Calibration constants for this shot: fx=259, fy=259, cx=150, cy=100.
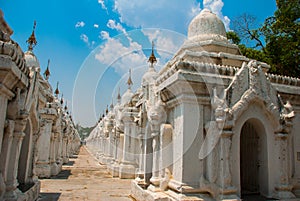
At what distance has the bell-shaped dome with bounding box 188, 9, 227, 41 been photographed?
9675 millimetres

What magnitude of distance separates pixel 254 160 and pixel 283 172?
1.22m

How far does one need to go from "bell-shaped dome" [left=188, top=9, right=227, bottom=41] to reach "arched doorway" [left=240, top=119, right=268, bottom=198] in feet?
11.4

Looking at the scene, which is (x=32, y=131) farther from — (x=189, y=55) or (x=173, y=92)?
(x=189, y=55)

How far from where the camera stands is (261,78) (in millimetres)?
7352

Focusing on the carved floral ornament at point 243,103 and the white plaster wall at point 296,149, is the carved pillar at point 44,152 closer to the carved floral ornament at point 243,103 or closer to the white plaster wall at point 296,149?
the carved floral ornament at point 243,103

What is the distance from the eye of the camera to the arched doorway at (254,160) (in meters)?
7.43

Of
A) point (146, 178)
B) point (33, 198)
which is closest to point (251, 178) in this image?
point (146, 178)

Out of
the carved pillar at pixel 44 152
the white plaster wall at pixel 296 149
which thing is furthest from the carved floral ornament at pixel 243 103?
the carved pillar at pixel 44 152

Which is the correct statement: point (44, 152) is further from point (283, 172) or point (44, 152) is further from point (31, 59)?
point (283, 172)

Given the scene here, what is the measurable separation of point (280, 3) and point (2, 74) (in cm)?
1762

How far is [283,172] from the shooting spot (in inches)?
284

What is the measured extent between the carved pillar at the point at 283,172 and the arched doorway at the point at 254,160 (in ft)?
1.17

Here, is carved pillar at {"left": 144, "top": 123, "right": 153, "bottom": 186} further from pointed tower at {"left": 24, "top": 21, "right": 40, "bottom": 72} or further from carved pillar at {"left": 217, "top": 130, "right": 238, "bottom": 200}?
pointed tower at {"left": 24, "top": 21, "right": 40, "bottom": 72}

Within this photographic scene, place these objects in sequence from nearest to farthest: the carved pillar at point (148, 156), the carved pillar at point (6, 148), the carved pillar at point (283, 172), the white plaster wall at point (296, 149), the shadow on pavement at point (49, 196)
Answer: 1. the carved pillar at point (6, 148)
2. the carved pillar at point (283, 172)
3. the white plaster wall at point (296, 149)
4. the shadow on pavement at point (49, 196)
5. the carved pillar at point (148, 156)
